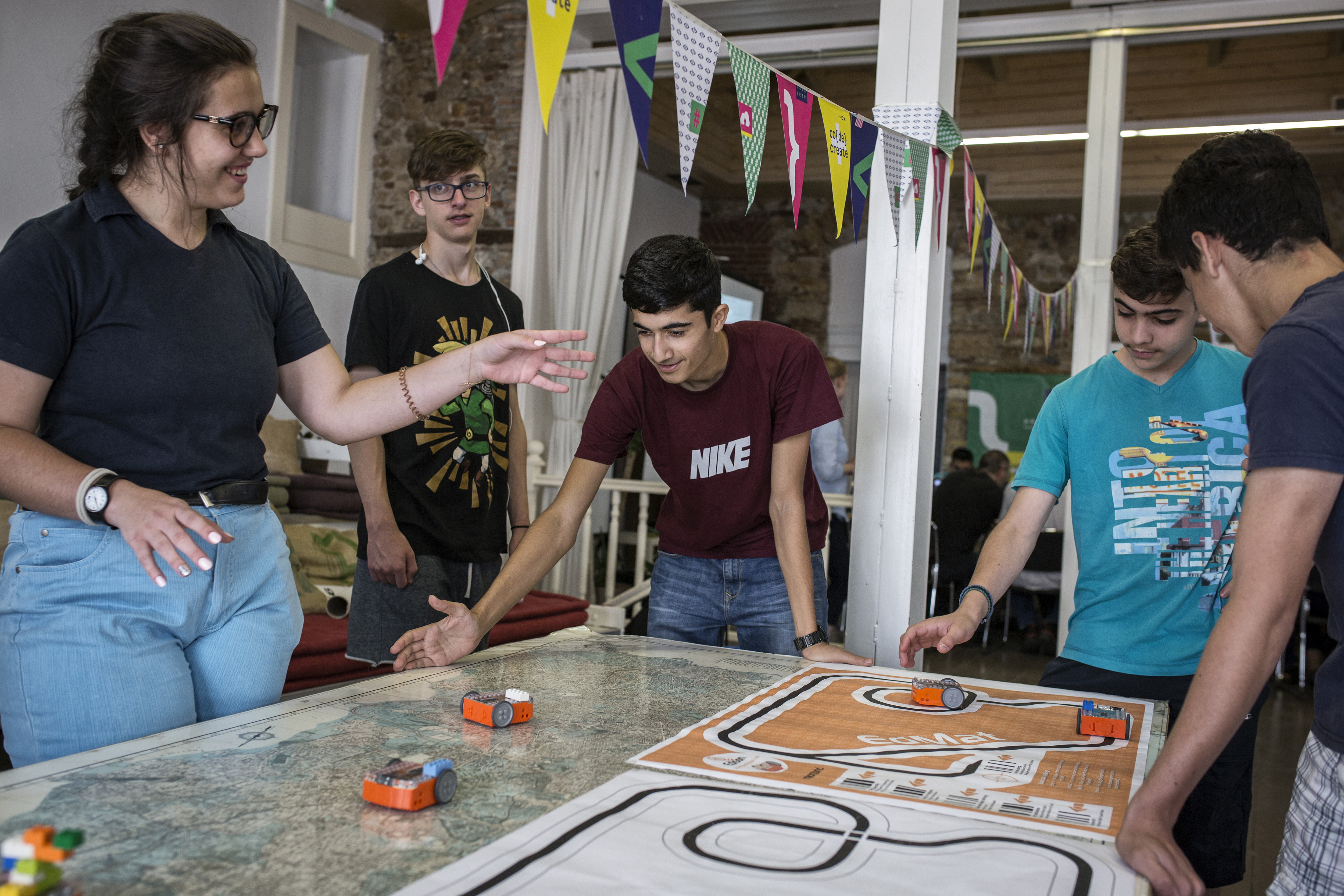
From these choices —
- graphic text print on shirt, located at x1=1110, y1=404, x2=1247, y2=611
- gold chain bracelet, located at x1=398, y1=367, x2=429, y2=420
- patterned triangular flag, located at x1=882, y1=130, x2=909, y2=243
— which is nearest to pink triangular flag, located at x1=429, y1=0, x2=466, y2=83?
gold chain bracelet, located at x1=398, y1=367, x2=429, y2=420

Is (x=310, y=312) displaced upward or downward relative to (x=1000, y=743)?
upward

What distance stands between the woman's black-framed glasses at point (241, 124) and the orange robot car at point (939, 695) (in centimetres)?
135

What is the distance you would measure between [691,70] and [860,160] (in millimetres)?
763

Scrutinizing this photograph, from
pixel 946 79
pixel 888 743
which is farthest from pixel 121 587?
pixel 946 79

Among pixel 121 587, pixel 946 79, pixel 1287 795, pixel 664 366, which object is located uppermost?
pixel 946 79

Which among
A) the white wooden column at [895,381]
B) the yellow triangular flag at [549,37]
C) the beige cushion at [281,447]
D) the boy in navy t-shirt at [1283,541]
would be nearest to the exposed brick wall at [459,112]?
the beige cushion at [281,447]

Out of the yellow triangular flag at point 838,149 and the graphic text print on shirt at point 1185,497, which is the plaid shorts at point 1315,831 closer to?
the graphic text print on shirt at point 1185,497

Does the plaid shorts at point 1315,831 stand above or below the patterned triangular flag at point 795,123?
below

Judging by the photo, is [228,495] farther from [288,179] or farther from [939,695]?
[288,179]

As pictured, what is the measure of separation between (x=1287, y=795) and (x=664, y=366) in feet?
10.6

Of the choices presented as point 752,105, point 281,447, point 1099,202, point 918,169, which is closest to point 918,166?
point 918,169

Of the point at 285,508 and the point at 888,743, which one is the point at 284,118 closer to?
the point at 285,508

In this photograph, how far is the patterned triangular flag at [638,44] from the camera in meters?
1.72

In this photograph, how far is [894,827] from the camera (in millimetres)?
1124
